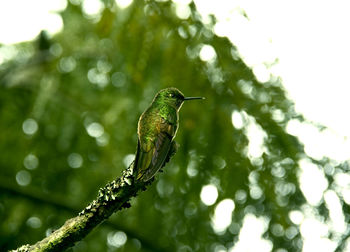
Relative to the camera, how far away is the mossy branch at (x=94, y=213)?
1475 millimetres

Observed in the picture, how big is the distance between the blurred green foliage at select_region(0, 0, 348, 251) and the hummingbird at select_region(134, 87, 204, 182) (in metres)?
1.21

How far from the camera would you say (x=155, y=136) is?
1471mm

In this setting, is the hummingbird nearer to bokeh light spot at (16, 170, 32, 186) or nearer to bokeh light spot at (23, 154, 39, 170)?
bokeh light spot at (23, 154, 39, 170)

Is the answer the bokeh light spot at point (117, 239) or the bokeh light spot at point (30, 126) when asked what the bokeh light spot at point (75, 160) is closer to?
the bokeh light spot at point (30, 126)

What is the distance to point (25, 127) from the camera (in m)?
4.49

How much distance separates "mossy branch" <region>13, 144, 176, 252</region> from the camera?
58.1 inches

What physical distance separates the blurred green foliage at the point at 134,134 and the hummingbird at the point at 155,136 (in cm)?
121

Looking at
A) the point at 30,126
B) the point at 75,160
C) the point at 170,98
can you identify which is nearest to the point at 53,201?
the point at 75,160

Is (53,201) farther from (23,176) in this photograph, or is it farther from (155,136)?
(155,136)

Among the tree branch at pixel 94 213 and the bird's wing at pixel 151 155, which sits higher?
the bird's wing at pixel 151 155

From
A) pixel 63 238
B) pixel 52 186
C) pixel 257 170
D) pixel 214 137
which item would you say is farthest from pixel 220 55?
pixel 52 186

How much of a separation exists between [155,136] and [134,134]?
8.03 ft

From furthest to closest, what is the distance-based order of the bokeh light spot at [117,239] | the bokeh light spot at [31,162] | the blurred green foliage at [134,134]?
the bokeh light spot at [31,162], the bokeh light spot at [117,239], the blurred green foliage at [134,134]

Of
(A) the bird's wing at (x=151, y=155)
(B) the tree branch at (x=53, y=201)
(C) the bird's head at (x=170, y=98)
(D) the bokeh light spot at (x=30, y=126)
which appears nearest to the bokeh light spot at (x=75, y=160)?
(D) the bokeh light spot at (x=30, y=126)
